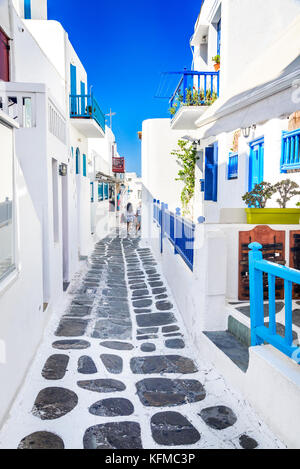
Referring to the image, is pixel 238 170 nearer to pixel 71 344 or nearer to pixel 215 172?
pixel 215 172

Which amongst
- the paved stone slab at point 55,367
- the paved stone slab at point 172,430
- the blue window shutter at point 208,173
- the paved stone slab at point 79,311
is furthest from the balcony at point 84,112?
the paved stone slab at point 172,430

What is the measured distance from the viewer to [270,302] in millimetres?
3094

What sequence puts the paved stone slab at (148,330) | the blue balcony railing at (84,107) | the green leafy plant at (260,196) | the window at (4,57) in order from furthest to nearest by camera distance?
the blue balcony railing at (84,107), the window at (4,57), the paved stone slab at (148,330), the green leafy plant at (260,196)

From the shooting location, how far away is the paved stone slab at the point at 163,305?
22.7ft

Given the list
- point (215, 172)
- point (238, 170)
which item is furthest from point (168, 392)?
point (215, 172)

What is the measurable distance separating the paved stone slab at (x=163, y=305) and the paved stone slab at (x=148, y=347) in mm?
1658

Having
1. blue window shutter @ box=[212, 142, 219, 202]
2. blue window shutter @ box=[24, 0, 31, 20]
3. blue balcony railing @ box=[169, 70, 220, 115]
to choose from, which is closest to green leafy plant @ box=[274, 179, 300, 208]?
blue window shutter @ box=[212, 142, 219, 202]

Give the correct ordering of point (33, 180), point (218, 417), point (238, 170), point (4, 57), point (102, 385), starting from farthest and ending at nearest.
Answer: point (238, 170)
point (4, 57)
point (33, 180)
point (102, 385)
point (218, 417)

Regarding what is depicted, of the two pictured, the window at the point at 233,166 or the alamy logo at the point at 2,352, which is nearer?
the alamy logo at the point at 2,352

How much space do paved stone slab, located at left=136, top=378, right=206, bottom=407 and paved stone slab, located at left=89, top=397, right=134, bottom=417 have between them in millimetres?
186

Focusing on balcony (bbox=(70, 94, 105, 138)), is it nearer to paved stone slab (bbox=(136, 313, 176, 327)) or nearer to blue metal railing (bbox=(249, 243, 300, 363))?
paved stone slab (bbox=(136, 313, 176, 327))

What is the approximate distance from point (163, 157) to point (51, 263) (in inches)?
380

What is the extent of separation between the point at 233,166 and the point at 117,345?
5.62m

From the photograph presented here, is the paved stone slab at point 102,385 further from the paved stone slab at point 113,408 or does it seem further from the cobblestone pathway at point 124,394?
the paved stone slab at point 113,408
